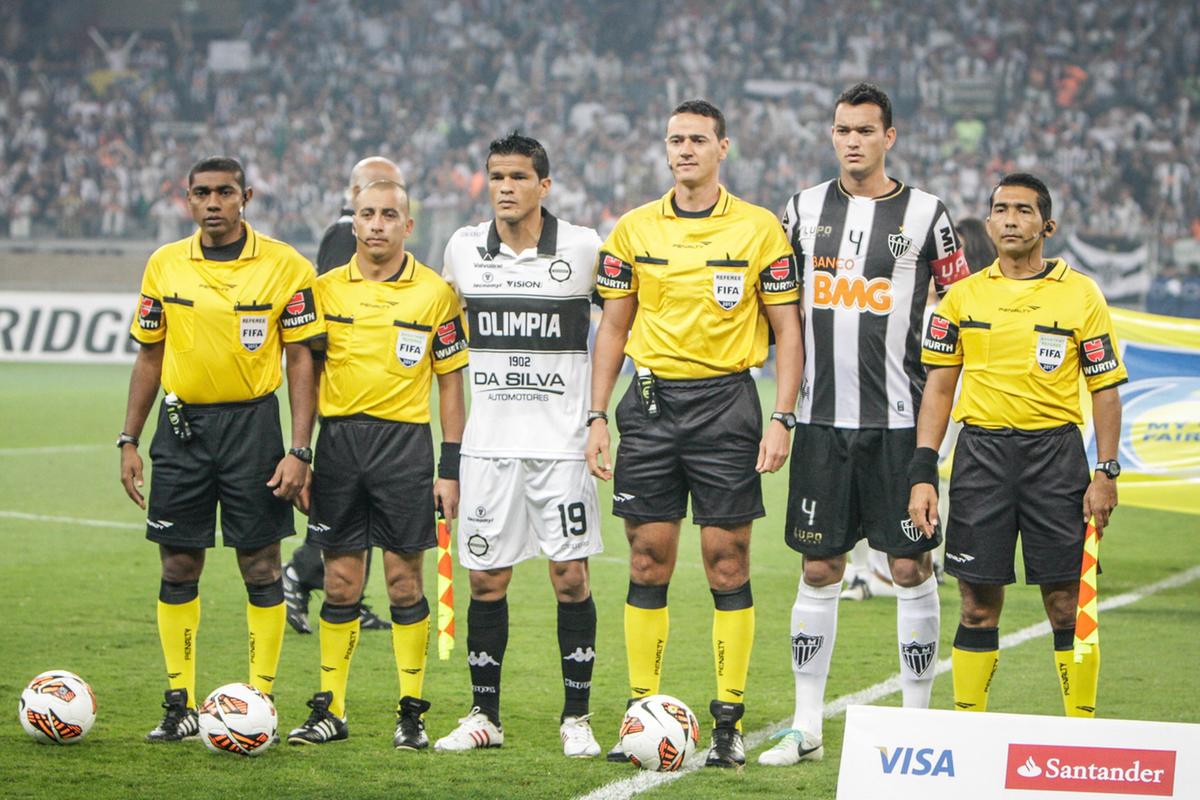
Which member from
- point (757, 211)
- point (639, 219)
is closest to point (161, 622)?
point (639, 219)

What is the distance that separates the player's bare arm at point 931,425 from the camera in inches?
207

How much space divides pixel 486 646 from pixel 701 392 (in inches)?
49.9

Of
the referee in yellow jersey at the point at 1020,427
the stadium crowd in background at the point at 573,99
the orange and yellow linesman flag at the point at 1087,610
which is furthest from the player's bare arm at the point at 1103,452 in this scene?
the stadium crowd in background at the point at 573,99

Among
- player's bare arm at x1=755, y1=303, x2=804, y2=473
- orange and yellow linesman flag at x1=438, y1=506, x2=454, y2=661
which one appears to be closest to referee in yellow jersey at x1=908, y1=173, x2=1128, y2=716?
player's bare arm at x1=755, y1=303, x2=804, y2=473

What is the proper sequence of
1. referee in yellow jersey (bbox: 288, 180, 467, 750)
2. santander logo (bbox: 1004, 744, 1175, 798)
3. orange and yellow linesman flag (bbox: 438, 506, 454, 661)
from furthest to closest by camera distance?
referee in yellow jersey (bbox: 288, 180, 467, 750) < orange and yellow linesman flag (bbox: 438, 506, 454, 661) < santander logo (bbox: 1004, 744, 1175, 798)

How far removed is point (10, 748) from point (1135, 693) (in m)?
4.61

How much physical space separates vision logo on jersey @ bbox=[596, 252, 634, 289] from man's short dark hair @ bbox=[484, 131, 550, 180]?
0.43 meters

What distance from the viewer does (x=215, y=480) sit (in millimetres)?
5770

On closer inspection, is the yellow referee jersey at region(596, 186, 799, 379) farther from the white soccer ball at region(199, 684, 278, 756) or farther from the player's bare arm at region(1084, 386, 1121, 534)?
the white soccer ball at region(199, 684, 278, 756)

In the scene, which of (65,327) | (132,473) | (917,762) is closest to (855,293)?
(917,762)

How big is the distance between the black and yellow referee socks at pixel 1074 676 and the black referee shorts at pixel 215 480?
2.91m

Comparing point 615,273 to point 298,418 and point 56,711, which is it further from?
point 56,711

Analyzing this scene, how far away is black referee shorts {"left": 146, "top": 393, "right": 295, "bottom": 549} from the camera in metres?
5.72

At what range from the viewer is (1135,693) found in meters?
6.61
